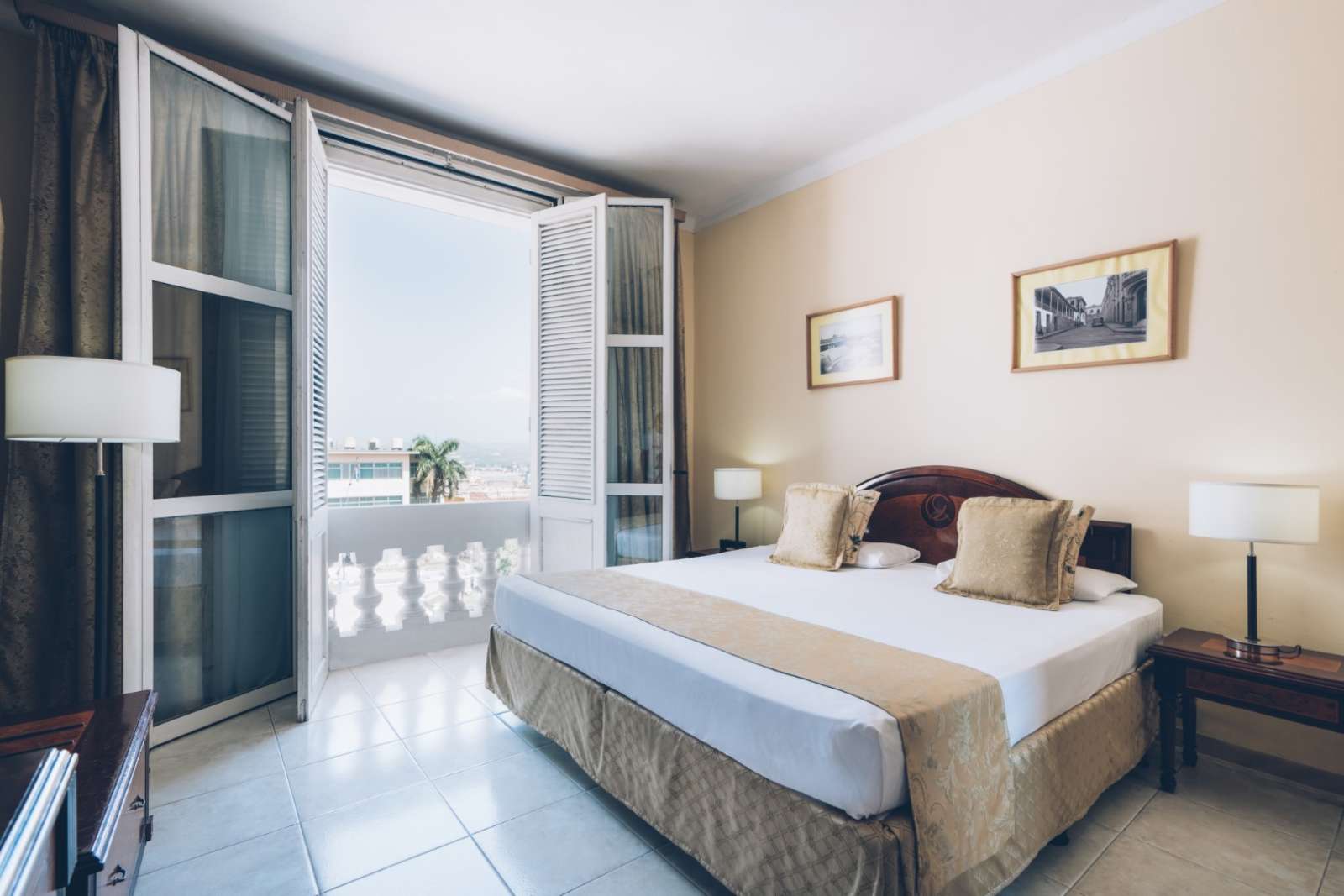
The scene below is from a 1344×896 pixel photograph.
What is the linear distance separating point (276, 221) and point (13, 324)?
103 cm

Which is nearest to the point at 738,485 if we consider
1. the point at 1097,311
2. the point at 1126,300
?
the point at 1097,311

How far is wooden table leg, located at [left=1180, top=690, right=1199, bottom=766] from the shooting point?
226 cm

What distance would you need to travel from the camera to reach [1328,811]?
205cm

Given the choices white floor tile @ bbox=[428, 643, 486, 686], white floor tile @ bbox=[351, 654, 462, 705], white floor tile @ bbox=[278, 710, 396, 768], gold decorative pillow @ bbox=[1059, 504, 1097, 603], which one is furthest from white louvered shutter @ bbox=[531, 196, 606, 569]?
gold decorative pillow @ bbox=[1059, 504, 1097, 603]

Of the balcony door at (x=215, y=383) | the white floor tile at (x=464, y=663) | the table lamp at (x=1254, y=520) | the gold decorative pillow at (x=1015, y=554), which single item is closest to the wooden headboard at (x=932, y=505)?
the gold decorative pillow at (x=1015, y=554)

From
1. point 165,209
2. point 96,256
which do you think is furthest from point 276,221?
point 96,256

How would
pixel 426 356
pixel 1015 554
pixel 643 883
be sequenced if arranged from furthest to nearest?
pixel 426 356 < pixel 1015 554 < pixel 643 883

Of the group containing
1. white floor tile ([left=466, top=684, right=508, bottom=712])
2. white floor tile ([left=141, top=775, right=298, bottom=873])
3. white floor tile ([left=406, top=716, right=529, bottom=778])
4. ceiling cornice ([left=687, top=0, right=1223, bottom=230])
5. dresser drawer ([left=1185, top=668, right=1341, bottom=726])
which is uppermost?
ceiling cornice ([left=687, top=0, right=1223, bottom=230])

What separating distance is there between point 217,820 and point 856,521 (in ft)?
8.97

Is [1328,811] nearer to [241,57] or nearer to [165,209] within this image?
[165,209]

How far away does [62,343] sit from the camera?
2441 mm

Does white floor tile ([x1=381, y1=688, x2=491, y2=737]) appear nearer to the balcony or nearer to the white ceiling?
the balcony

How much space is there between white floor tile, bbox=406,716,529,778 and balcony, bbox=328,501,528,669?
114 centimetres

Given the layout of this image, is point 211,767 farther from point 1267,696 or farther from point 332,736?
point 1267,696
